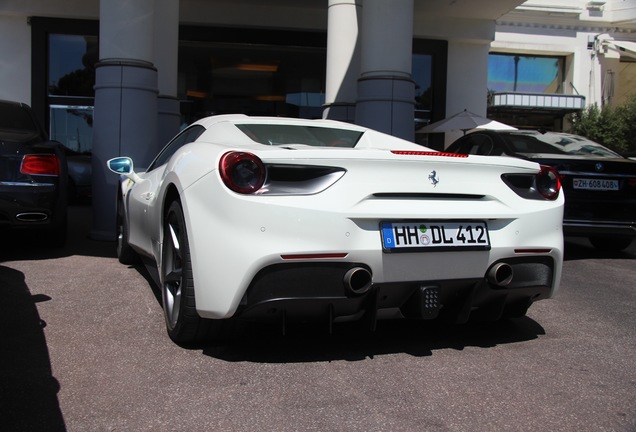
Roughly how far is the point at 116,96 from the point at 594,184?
17.7 feet

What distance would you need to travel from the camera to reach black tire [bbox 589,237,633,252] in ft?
25.2

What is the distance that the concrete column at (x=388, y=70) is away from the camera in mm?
8188

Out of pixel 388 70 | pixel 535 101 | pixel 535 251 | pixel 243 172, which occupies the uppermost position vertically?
pixel 535 101

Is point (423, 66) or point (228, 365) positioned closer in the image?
point (228, 365)

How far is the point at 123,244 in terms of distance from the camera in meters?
5.66

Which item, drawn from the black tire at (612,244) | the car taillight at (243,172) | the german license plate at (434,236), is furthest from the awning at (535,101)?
the car taillight at (243,172)

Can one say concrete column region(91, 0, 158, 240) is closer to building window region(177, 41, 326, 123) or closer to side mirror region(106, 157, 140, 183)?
side mirror region(106, 157, 140, 183)

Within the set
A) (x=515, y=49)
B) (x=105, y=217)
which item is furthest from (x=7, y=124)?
(x=515, y=49)

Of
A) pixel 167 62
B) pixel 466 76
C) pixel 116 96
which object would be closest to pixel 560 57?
pixel 466 76

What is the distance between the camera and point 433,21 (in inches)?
612

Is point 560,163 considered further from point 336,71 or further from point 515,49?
point 515,49

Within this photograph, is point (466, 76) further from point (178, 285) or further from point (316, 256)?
point (316, 256)

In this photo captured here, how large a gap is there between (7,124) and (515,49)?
2385cm

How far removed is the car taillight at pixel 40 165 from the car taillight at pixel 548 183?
4.37m
